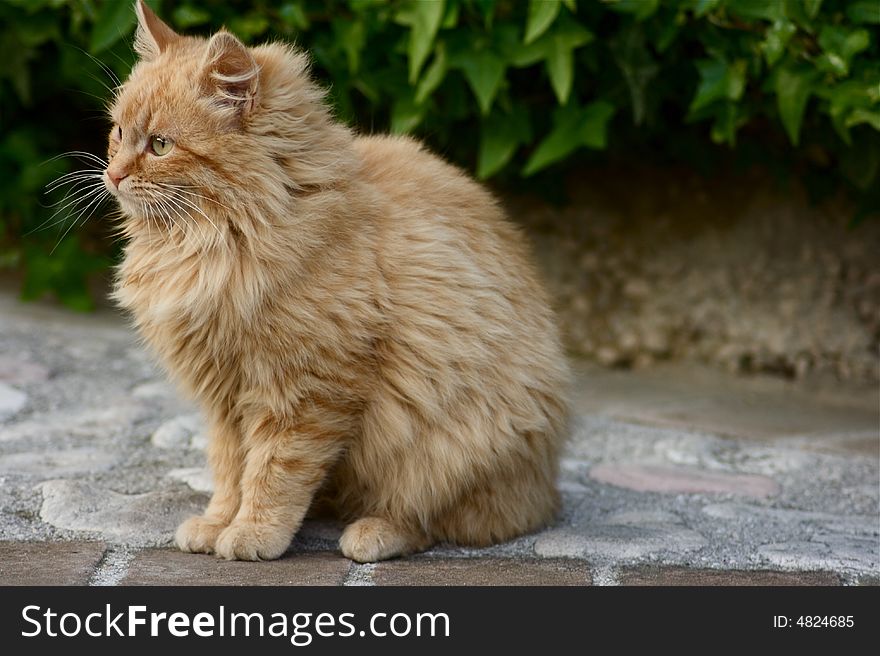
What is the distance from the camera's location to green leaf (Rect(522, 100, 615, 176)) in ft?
13.1

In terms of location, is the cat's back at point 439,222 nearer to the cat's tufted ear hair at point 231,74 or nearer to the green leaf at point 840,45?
the cat's tufted ear hair at point 231,74

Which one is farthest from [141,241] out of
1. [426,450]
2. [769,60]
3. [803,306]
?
[803,306]

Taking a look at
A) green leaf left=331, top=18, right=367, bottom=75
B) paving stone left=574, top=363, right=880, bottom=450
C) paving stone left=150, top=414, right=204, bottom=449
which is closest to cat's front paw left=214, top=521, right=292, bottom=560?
paving stone left=150, top=414, right=204, bottom=449

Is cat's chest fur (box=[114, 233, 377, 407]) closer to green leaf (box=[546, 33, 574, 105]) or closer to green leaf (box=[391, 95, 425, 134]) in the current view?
green leaf (box=[546, 33, 574, 105])

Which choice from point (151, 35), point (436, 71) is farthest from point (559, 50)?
point (151, 35)

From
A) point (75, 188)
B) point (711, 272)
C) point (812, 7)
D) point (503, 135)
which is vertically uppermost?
point (812, 7)

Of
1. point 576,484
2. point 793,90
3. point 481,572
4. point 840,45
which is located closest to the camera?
point 481,572

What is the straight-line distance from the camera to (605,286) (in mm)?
5141

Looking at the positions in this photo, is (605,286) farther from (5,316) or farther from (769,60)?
(5,316)

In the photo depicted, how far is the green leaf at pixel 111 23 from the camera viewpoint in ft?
12.4

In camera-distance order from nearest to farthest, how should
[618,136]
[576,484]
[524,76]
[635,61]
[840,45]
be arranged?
1. [840,45]
2. [576,484]
3. [635,61]
4. [524,76]
5. [618,136]

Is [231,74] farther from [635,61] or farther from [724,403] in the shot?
[724,403]

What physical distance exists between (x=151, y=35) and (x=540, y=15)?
1309 millimetres

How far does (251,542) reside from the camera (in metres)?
2.46
